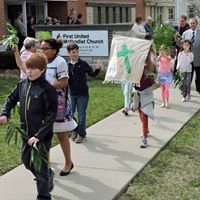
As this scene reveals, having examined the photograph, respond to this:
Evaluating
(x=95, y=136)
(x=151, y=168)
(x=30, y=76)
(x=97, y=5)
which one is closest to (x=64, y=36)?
(x=95, y=136)

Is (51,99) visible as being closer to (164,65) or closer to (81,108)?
(81,108)

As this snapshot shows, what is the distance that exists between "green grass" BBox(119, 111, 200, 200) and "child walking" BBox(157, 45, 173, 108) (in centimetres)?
291

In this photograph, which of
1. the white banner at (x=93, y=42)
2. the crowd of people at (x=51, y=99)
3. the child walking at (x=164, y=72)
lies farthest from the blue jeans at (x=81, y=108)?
the white banner at (x=93, y=42)

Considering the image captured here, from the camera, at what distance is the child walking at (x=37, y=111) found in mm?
4832

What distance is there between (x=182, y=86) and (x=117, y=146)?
14.2 feet

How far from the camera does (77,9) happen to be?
2902 cm

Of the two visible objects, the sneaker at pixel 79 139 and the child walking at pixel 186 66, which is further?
the child walking at pixel 186 66

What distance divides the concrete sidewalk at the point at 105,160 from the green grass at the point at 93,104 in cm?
25

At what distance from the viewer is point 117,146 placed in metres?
7.57

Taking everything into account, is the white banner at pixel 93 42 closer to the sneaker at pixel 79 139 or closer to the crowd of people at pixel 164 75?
the crowd of people at pixel 164 75

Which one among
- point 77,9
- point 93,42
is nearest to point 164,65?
point 93,42

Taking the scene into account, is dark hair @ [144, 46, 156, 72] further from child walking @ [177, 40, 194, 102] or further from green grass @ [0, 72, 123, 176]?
child walking @ [177, 40, 194, 102]

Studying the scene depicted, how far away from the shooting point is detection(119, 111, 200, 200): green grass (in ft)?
18.3

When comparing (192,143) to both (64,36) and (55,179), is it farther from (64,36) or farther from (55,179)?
(64,36)
